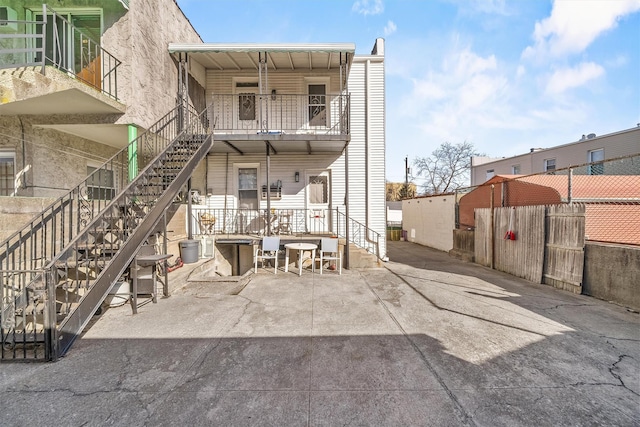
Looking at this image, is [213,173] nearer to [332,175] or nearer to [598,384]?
[332,175]

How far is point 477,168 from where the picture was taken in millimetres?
23359

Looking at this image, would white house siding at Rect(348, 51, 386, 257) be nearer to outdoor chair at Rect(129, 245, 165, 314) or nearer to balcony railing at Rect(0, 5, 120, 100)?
outdoor chair at Rect(129, 245, 165, 314)

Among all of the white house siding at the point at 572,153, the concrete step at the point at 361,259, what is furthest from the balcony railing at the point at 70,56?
the white house siding at the point at 572,153

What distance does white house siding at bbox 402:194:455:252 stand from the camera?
11695 mm

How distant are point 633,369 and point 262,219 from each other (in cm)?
838

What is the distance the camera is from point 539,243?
6.32m

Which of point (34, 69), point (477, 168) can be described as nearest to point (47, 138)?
point (34, 69)

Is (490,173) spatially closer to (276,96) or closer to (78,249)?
(276,96)

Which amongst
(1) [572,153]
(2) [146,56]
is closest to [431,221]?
(1) [572,153]

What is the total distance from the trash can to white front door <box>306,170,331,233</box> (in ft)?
12.2

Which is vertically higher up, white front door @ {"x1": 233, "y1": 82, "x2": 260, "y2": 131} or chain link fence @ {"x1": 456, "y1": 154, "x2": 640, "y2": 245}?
white front door @ {"x1": 233, "y1": 82, "x2": 260, "y2": 131}

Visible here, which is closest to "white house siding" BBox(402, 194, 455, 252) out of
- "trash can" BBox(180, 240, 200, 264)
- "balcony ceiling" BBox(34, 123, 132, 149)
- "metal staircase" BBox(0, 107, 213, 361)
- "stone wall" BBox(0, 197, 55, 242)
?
"trash can" BBox(180, 240, 200, 264)

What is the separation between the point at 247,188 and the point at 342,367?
750 centimetres

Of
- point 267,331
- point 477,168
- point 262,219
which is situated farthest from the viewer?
point 477,168
